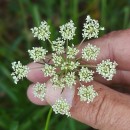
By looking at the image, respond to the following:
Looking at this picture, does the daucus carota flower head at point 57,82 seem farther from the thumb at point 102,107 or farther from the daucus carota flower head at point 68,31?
the daucus carota flower head at point 68,31

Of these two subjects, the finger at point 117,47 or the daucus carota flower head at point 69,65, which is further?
the finger at point 117,47

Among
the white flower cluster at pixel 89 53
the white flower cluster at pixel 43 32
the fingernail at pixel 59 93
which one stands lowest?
the fingernail at pixel 59 93

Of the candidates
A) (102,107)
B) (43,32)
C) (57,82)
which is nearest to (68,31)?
(43,32)

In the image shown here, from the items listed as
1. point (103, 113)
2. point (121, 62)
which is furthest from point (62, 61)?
point (121, 62)

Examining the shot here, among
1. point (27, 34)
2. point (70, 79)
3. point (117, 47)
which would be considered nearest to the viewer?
point (70, 79)

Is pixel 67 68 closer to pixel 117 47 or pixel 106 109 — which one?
pixel 106 109

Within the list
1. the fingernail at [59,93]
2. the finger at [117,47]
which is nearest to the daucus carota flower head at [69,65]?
the fingernail at [59,93]

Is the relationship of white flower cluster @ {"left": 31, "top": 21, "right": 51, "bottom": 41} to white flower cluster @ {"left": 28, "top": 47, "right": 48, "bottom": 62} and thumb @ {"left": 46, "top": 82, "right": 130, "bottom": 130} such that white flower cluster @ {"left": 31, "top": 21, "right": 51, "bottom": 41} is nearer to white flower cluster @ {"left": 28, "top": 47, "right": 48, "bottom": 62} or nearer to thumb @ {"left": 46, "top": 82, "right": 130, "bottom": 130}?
white flower cluster @ {"left": 28, "top": 47, "right": 48, "bottom": 62}

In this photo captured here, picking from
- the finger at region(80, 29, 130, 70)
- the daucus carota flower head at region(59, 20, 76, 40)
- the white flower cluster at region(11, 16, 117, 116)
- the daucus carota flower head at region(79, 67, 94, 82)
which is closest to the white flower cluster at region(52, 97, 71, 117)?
the white flower cluster at region(11, 16, 117, 116)
